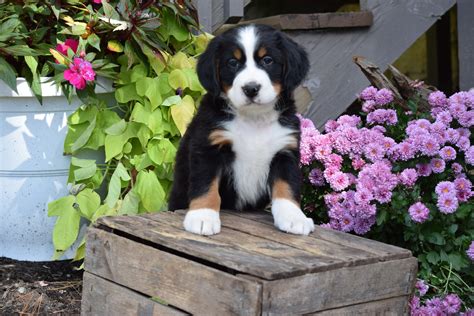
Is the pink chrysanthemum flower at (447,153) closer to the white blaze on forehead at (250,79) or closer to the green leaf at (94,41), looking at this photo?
the white blaze on forehead at (250,79)

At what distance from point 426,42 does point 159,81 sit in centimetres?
403

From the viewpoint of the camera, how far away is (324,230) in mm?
2945

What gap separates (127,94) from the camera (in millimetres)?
4031

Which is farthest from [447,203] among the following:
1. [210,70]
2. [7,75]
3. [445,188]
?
[7,75]

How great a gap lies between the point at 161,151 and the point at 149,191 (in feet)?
0.72

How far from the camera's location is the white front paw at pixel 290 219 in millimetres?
2838

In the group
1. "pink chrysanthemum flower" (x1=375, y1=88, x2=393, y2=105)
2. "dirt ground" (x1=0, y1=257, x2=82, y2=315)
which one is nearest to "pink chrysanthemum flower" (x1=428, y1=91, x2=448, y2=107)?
"pink chrysanthemum flower" (x1=375, y1=88, x2=393, y2=105)

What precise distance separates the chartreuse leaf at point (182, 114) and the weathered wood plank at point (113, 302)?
1163 millimetres

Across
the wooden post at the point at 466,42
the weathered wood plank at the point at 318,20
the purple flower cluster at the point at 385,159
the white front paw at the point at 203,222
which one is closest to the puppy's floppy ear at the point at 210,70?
the white front paw at the point at 203,222

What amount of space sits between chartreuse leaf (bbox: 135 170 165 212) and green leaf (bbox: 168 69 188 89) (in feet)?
1.48

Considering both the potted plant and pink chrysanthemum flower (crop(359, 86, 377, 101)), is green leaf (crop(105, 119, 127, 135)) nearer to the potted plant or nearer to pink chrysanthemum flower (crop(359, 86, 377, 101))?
the potted plant

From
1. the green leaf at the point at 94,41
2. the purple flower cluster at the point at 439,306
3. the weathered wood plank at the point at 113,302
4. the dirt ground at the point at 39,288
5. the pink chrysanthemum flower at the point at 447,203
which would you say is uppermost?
the green leaf at the point at 94,41

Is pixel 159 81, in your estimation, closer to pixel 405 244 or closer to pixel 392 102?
pixel 392 102

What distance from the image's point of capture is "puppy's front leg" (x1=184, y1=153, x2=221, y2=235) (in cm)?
287
